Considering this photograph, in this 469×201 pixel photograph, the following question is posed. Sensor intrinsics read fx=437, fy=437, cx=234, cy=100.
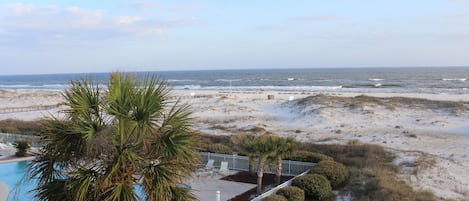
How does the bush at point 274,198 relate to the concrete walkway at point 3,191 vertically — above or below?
above

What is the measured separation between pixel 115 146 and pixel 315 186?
25.1ft

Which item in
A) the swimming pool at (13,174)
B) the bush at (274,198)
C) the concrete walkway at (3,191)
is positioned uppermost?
the bush at (274,198)

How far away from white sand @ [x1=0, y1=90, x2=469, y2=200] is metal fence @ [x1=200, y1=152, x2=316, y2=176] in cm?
343

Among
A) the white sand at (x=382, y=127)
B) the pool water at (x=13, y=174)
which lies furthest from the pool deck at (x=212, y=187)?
the white sand at (x=382, y=127)

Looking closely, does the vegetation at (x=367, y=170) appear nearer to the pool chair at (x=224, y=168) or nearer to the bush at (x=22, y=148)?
the pool chair at (x=224, y=168)

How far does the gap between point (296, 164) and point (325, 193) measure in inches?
121

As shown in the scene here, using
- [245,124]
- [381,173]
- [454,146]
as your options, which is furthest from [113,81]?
[245,124]

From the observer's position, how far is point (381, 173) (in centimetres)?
1378

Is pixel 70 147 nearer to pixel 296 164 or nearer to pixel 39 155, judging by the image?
pixel 39 155

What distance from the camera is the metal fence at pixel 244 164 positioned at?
50.4ft

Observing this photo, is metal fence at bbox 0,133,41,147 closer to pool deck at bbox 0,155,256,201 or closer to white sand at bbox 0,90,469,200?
white sand at bbox 0,90,469,200

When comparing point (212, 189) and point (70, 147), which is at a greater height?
point (70, 147)

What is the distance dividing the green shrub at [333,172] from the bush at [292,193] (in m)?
2.03

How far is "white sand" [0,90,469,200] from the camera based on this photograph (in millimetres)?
14609
